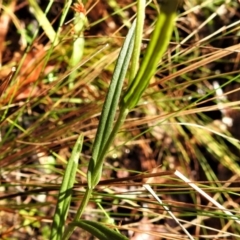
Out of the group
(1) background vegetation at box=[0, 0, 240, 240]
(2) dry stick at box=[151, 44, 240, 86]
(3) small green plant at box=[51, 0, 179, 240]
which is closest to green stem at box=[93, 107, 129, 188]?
(3) small green plant at box=[51, 0, 179, 240]

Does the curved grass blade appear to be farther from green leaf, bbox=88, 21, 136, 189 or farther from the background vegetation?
the background vegetation

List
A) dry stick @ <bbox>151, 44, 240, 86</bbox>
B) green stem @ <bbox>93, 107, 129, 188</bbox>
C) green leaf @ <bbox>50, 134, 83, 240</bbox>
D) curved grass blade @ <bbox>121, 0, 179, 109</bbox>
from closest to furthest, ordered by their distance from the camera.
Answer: curved grass blade @ <bbox>121, 0, 179, 109</bbox> → green stem @ <bbox>93, 107, 129, 188</bbox> → green leaf @ <bbox>50, 134, 83, 240</bbox> → dry stick @ <bbox>151, 44, 240, 86</bbox>

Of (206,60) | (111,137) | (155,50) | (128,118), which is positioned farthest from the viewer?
(128,118)

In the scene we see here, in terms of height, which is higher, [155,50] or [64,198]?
[155,50]

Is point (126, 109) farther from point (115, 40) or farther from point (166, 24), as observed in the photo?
point (115, 40)

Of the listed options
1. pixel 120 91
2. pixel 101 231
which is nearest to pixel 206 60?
pixel 120 91

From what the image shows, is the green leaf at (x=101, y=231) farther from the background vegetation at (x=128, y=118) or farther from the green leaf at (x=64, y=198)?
the background vegetation at (x=128, y=118)

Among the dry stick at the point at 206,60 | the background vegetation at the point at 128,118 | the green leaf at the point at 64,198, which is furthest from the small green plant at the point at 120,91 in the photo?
the background vegetation at the point at 128,118

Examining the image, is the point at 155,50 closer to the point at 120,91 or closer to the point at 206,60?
the point at 120,91

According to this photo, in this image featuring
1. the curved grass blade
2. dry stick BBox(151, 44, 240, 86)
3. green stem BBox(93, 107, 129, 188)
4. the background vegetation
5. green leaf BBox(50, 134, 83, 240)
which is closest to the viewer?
the curved grass blade

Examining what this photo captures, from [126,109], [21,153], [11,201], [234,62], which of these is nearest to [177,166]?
[234,62]

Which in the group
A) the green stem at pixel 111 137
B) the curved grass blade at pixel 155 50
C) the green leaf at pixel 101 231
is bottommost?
the green leaf at pixel 101 231
